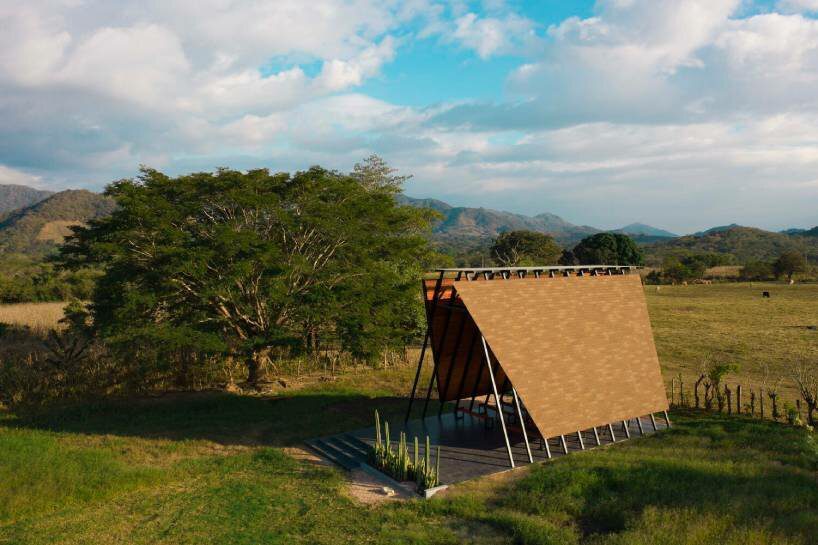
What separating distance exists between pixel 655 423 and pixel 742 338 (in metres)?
20.0

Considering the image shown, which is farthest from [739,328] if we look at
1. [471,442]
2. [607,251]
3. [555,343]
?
[607,251]

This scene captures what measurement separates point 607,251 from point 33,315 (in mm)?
68761

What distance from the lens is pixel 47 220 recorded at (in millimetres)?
146000

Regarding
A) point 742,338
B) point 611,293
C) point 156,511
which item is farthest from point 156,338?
point 742,338

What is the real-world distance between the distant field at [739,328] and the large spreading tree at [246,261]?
13.7 m

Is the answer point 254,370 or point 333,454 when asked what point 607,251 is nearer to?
point 254,370

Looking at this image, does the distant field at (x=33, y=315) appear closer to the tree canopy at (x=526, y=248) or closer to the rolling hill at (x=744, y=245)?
the tree canopy at (x=526, y=248)

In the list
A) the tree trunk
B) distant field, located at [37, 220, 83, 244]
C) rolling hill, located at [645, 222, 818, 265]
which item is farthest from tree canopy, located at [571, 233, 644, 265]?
distant field, located at [37, 220, 83, 244]

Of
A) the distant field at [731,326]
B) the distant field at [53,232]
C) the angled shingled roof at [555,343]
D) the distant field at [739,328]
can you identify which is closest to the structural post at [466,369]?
the angled shingled roof at [555,343]

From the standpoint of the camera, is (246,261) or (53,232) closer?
(246,261)

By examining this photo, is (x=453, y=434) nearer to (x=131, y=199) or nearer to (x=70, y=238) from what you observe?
(x=131, y=199)

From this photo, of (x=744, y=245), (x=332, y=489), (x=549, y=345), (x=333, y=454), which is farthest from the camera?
(x=744, y=245)

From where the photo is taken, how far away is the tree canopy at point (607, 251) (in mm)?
77250

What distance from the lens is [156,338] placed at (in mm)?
17422
